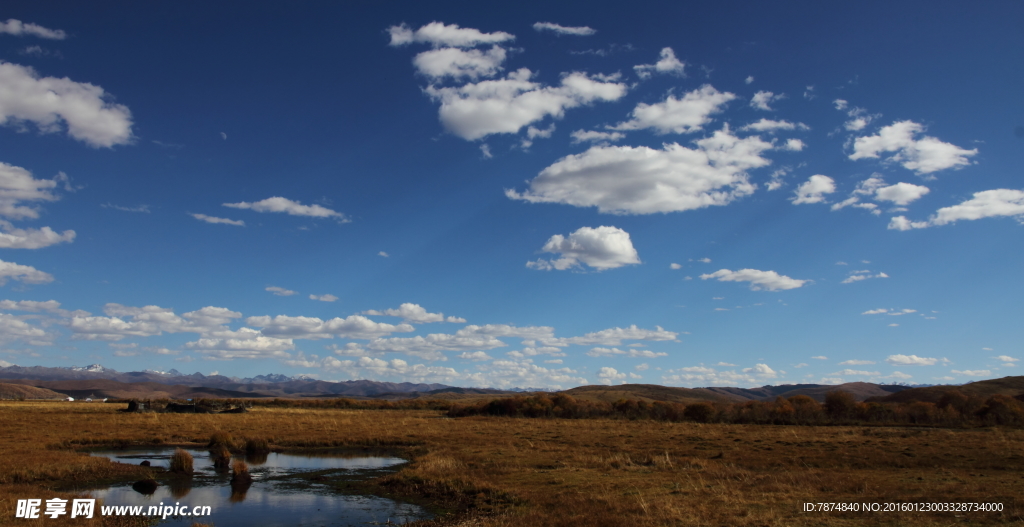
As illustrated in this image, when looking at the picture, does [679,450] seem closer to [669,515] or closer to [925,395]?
[669,515]

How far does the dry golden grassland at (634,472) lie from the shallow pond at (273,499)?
6.05ft

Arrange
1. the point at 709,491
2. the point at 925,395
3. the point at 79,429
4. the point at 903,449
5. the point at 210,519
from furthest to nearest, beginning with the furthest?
1. the point at 925,395
2. the point at 79,429
3. the point at 903,449
4. the point at 709,491
5. the point at 210,519

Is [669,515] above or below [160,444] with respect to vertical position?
above

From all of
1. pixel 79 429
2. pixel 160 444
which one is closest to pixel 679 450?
pixel 160 444

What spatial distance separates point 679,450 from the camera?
3438 cm

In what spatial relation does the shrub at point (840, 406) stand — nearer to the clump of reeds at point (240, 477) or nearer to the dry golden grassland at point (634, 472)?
the dry golden grassland at point (634, 472)

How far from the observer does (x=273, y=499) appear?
21125 mm

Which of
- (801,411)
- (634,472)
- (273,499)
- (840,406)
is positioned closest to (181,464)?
(273,499)

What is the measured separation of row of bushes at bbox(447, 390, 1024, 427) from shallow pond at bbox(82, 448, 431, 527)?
54968 millimetres

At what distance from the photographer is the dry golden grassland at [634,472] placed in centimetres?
1631

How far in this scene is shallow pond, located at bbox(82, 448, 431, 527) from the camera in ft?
59.6

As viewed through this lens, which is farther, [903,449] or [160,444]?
[160,444]

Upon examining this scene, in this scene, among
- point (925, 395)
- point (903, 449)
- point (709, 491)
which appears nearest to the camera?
point (709, 491)

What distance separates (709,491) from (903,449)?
22199mm
